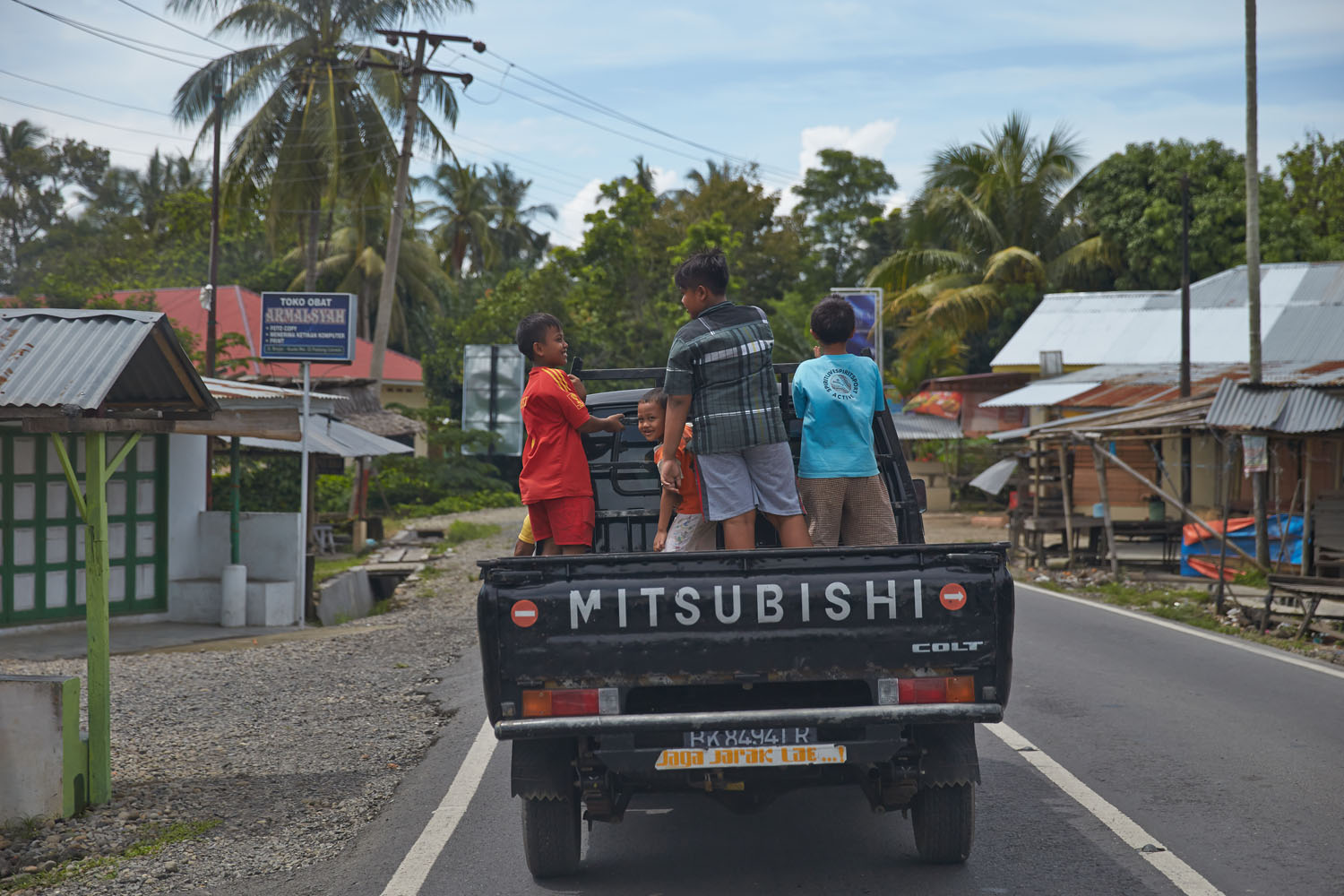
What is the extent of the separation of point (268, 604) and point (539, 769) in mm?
10532

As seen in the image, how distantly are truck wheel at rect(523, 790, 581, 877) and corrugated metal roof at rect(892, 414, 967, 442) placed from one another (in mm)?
30559

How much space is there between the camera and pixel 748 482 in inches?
195

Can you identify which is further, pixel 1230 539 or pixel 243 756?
pixel 1230 539

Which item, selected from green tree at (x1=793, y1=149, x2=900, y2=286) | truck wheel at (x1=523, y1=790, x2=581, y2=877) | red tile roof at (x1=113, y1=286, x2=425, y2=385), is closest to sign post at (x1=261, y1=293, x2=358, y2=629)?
truck wheel at (x1=523, y1=790, x2=581, y2=877)

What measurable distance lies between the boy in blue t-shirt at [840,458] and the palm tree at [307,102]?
74.6 feet

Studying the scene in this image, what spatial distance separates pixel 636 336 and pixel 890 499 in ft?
129

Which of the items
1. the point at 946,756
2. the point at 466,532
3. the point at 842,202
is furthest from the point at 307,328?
the point at 842,202

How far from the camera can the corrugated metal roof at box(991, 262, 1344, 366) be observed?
25.5 metres

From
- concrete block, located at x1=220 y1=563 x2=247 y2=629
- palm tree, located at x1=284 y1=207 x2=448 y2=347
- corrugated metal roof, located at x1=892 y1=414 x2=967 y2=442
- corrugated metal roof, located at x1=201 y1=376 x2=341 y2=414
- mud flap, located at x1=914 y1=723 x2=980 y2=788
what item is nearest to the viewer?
mud flap, located at x1=914 y1=723 x2=980 y2=788

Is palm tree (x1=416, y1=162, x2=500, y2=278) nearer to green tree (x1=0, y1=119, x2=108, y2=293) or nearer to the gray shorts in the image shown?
green tree (x1=0, y1=119, x2=108, y2=293)

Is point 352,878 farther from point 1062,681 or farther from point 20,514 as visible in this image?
point 20,514

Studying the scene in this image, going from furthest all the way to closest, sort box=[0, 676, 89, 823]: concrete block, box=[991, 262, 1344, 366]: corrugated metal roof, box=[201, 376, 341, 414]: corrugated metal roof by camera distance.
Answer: box=[991, 262, 1344, 366]: corrugated metal roof → box=[201, 376, 341, 414]: corrugated metal roof → box=[0, 676, 89, 823]: concrete block

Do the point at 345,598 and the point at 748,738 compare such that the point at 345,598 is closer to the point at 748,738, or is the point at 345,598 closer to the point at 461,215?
the point at 748,738

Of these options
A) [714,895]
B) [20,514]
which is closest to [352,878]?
[714,895]
